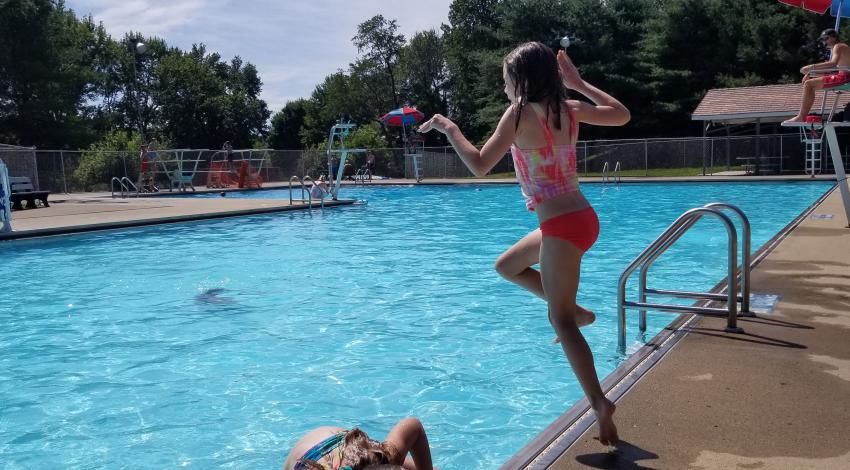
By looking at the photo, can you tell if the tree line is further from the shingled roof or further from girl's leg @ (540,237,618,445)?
girl's leg @ (540,237,618,445)

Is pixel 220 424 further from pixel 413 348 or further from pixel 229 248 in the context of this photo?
pixel 229 248

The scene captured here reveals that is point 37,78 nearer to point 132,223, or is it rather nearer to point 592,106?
point 132,223

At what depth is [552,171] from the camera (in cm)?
295

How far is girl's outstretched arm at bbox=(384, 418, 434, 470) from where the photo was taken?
7.45 ft

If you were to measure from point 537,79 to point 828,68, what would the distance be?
6.34 meters

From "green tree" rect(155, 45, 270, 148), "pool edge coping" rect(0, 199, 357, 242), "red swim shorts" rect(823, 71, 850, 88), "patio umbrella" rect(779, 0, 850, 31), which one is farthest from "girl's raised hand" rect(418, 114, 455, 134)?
"green tree" rect(155, 45, 270, 148)

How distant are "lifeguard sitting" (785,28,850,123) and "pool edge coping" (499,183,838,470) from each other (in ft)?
13.6

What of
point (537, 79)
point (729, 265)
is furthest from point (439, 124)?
point (729, 265)

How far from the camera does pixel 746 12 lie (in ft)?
127

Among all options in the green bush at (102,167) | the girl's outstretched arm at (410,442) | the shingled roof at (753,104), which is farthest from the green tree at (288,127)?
the girl's outstretched arm at (410,442)

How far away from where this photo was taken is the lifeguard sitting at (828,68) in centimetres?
767

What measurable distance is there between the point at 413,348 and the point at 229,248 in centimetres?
730

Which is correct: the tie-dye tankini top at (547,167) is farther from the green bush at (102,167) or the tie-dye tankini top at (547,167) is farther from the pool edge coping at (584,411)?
the green bush at (102,167)

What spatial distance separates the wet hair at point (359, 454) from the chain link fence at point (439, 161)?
25173 millimetres
